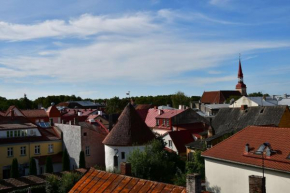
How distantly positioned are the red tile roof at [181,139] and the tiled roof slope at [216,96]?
68.0m

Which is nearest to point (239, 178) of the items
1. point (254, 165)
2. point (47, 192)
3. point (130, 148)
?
point (254, 165)

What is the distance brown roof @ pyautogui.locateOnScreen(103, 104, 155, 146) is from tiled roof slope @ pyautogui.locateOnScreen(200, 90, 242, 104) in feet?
258

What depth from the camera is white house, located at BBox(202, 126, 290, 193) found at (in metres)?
23.8

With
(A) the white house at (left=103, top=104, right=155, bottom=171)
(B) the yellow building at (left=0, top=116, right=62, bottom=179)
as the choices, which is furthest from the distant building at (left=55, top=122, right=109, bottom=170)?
(A) the white house at (left=103, top=104, right=155, bottom=171)

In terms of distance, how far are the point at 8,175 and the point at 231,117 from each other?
31218mm

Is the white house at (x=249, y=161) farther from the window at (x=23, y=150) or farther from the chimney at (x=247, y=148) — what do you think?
the window at (x=23, y=150)

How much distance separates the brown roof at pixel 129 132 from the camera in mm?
35969

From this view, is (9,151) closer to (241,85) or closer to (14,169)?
(14,169)

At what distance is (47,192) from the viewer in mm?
31328

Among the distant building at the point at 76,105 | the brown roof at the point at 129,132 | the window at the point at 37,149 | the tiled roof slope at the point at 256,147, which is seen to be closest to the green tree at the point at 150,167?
the brown roof at the point at 129,132

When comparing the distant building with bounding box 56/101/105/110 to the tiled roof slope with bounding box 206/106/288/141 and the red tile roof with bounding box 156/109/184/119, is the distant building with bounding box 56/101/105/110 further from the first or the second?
the tiled roof slope with bounding box 206/106/288/141

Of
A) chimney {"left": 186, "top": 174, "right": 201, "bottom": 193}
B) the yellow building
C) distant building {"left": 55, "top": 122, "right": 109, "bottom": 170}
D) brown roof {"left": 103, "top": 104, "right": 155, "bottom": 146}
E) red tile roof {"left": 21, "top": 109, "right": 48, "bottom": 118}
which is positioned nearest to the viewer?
chimney {"left": 186, "top": 174, "right": 201, "bottom": 193}

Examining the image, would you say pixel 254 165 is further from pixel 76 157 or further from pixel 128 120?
pixel 76 157

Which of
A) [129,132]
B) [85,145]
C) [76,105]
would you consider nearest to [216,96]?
[76,105]
